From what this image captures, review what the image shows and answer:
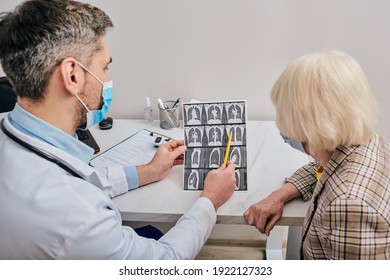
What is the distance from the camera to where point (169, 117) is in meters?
1.58

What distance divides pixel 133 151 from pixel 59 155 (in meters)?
0.58

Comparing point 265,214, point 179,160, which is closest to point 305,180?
point 265,214

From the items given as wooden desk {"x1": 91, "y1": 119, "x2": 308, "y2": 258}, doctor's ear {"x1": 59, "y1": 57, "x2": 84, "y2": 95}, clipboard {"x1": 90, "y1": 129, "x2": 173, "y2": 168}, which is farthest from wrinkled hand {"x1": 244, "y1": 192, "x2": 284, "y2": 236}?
doctor's ear {"x1": 59, "y1": 57, "x2": 84, "y2": 95}

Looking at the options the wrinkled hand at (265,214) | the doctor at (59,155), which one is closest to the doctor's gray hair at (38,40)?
the doctor at (59,155)

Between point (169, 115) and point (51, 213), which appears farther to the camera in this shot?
point (169, 115)

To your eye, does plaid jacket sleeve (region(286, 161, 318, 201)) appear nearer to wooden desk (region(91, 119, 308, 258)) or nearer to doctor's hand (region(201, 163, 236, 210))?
wooden desk (region(91, 119, 308, 258))

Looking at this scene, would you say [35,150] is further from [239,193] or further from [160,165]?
[239,193]

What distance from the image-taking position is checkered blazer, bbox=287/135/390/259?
31.0 inches

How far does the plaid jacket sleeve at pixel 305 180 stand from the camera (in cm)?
112

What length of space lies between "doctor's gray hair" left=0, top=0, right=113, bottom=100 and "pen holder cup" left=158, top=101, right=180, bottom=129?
66 cm
